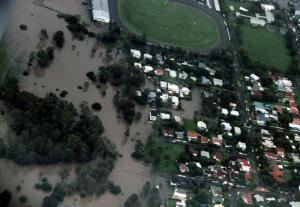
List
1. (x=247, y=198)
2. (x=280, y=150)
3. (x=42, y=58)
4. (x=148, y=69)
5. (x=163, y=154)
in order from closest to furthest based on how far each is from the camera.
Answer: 1. (x=247, y=198)
2. (x=163, y=154)
3. (x=42, y=58)
4. (x=280, y=150)
5. (x=148, y=69)

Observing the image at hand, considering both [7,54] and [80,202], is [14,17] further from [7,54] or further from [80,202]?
[80,202]

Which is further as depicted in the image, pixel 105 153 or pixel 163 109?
pixel 163 109

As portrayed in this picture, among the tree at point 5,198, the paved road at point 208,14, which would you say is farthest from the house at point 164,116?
the tree at point 5,198

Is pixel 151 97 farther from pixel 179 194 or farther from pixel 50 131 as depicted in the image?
pixel 50 131

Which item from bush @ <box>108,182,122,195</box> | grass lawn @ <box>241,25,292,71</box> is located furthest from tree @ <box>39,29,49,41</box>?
grass lawn @ <box>241,25,292,71</box>

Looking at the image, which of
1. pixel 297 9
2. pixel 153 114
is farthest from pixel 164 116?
pixel 297 9

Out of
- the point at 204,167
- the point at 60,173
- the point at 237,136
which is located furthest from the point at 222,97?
the point at 60,173

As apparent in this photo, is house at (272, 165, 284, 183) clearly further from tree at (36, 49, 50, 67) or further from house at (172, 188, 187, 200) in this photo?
tree at (36, 49, 50, 67)
